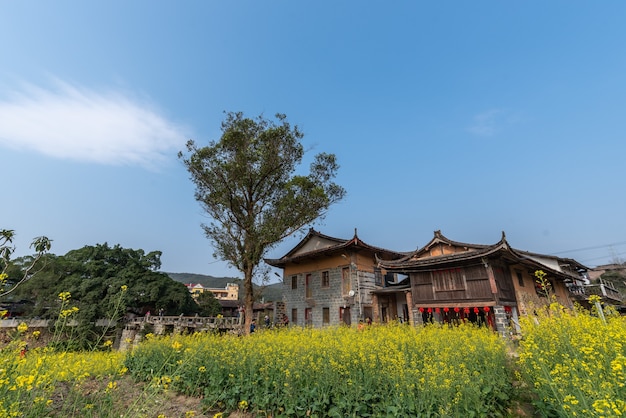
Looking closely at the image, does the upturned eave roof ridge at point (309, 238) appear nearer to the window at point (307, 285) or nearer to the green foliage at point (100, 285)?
the window at point (307, 285)

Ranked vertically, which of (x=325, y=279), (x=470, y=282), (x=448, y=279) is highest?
(x=325, y=279)

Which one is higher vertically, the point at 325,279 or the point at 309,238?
the point at 309,238

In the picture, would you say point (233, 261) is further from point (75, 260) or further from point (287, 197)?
point (75, 260)

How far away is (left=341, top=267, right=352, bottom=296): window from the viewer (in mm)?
19052

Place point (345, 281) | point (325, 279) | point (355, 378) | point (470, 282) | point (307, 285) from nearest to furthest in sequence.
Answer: point (355, 378), point (470, 282), point (345, 281), point (325, 279), point (307, 285)

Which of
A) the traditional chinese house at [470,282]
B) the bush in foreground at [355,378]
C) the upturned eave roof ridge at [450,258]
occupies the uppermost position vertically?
the upturned eave roof ridge at [450,258]

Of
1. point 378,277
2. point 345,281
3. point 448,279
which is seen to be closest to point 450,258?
point 448,279

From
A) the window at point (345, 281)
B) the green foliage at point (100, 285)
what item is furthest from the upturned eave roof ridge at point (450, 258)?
the green foliage at point (100, 285)

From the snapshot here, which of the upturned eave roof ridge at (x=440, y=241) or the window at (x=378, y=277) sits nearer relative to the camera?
the upturned eave roof ridge at (x=440, y=241)

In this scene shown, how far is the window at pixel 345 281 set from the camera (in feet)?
62.5

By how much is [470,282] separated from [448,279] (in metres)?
1.07

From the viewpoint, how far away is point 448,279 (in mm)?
14859

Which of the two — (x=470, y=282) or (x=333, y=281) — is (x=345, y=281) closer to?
(x=333, y=281)

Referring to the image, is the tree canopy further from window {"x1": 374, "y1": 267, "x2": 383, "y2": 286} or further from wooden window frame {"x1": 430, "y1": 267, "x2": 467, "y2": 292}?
wooden window frame {"x1": 430, "y1": 267, "x2": 467, "y2": 292}
